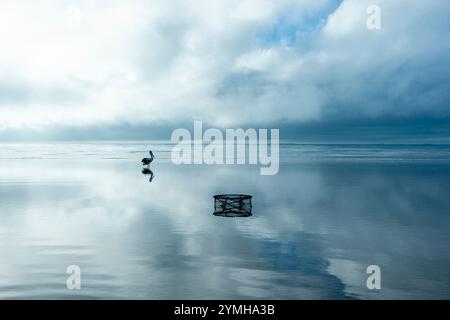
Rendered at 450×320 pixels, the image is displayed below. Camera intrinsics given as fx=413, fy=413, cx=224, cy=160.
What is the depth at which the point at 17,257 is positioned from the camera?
16469 millimetres

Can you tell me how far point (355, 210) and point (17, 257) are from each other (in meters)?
19.2

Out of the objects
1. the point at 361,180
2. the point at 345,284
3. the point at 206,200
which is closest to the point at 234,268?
the point at 345,284

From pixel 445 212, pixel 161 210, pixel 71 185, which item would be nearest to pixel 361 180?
pixel 445 212

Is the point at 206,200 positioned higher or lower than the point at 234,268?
higher

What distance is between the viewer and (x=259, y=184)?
133 feet

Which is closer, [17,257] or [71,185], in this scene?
[17,257]

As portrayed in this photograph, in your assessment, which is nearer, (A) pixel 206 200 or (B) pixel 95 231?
(B) pixel 95 231

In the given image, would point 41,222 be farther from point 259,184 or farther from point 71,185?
point 259,184
